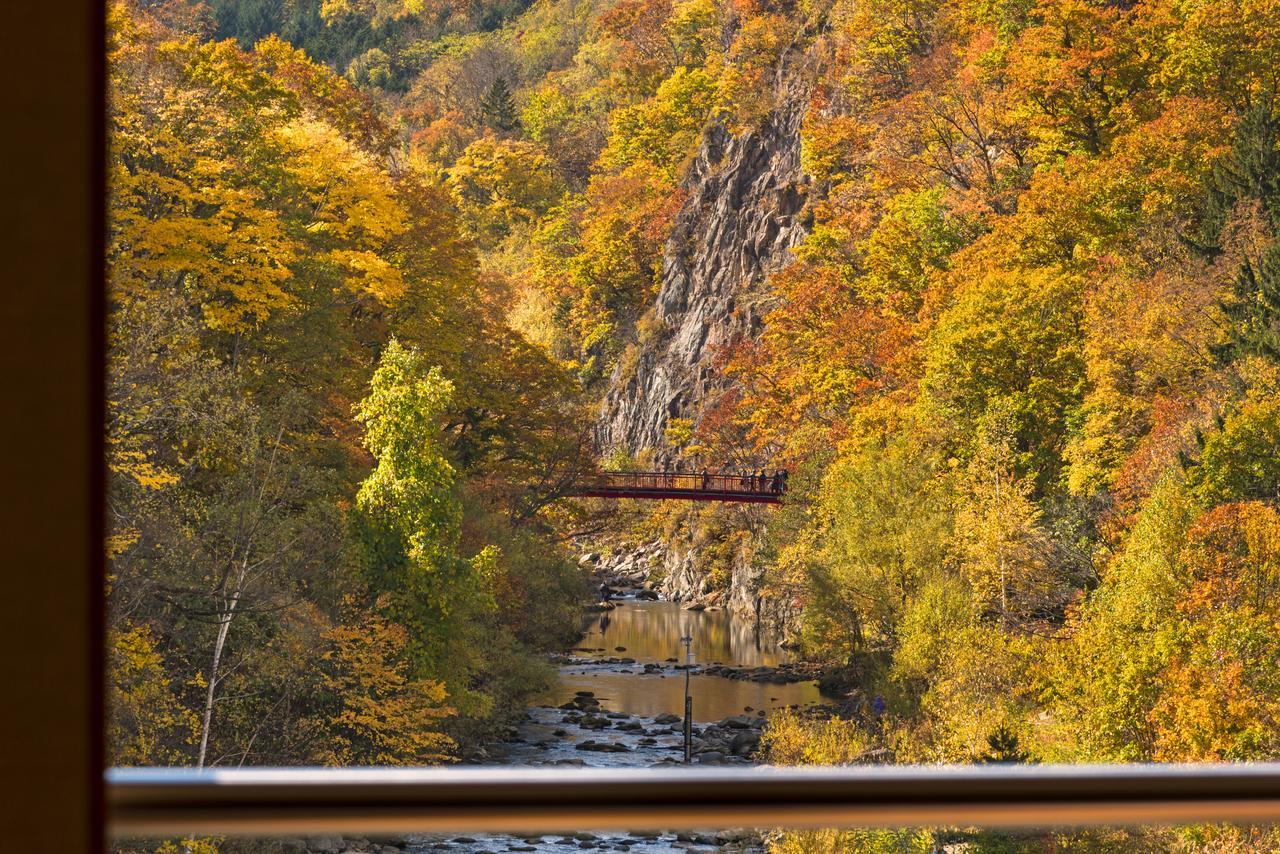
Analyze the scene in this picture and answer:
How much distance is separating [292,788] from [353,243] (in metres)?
24.3

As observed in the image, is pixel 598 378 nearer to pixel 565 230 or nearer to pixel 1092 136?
pixel 565 230

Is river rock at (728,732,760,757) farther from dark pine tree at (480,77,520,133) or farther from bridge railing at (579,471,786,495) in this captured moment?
dark pine tree at (480,77,520,133)

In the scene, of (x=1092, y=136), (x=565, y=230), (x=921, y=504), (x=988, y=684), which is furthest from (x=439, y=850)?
(x=565, y=230)

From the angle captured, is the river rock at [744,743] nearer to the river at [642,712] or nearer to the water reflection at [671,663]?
the river at [642,712]

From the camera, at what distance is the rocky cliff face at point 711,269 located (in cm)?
4559

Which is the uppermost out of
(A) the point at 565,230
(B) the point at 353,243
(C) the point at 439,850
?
(A) the point at 565,230

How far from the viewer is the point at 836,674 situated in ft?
94.2

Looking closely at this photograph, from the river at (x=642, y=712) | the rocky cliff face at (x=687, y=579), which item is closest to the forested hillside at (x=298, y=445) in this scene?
the river at (x=642, y=712)

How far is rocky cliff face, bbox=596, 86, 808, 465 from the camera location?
4559 cm

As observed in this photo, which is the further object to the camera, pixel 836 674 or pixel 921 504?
pixel 836 674

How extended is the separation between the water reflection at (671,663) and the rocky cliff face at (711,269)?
364 inches

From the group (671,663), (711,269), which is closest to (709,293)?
(711,269)

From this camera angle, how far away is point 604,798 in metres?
0.99

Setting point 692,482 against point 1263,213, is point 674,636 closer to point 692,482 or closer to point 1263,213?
point 692,482
